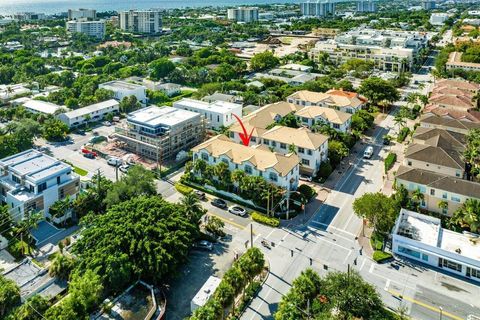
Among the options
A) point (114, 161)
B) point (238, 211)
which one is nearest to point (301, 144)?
point (238, 211)

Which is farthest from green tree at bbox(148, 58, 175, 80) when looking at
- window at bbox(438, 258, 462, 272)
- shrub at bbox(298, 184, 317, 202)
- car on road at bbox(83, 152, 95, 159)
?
window at bbox(438, 258, 462, 272)

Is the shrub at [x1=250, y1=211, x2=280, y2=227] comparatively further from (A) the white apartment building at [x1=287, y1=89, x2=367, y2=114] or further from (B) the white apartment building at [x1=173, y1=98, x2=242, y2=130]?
(A) the white apartment building at [x1=287, y1=89, x2=367, y2=114]

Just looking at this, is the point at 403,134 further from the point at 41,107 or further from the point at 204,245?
the point at 41,107

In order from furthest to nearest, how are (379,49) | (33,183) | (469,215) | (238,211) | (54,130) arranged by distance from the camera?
1. (379,49)
2. (54,130)
3. (238,211)
4. (33,183)
5. (469,215)

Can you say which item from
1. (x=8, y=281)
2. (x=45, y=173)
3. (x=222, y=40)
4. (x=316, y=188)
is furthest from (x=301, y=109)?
(x=222, y=40)

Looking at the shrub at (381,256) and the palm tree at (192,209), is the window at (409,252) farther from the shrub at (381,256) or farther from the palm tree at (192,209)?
the palm tree at (192,209)

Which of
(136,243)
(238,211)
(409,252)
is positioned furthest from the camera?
(238,211)
